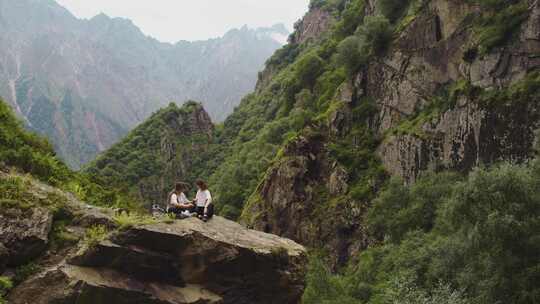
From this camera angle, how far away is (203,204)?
21.8m

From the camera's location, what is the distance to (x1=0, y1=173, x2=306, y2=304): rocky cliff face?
16281 millimetres

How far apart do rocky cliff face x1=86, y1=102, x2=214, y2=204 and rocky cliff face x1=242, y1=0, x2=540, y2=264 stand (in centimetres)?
8460

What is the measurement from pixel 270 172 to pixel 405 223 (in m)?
27.6

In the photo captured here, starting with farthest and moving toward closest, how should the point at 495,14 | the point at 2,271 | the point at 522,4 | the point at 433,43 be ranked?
the point at 433,43 < the point at 495,14 < the point at 522,4 < the point at 2,271

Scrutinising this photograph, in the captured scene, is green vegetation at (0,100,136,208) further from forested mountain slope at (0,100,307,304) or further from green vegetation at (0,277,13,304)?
green vegetation at (0,277,13,304)

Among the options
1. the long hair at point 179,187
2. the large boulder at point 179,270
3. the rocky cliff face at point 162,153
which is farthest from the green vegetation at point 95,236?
the rocky cliff face at point 162,153

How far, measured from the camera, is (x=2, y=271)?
52.6 ft

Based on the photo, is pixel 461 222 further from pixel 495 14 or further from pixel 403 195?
pixel 495 14

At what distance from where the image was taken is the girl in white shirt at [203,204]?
21188 millimetres

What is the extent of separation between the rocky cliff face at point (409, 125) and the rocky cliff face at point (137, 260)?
39402 mm

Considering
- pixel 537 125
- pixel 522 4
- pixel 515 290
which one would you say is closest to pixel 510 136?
pixel 537 125

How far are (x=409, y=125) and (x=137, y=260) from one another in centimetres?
5918

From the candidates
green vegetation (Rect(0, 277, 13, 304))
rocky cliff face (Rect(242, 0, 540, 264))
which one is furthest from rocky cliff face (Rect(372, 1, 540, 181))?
green vegetation (Rect(0, 277, 13, 304))

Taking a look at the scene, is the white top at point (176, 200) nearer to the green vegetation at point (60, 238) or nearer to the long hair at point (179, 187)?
the long hair at point (179, 187)
